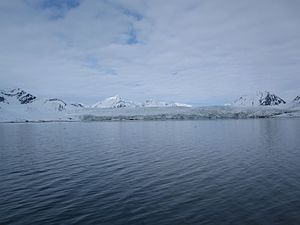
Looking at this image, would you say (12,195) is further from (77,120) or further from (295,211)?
(77,120)

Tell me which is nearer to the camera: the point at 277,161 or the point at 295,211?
the point at 295,211

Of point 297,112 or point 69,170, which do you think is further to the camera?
point 297,112

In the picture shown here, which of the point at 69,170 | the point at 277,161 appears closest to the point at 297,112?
the point at 277,161

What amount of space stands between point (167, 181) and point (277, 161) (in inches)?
437

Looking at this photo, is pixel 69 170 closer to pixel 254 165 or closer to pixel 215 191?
pixel 215 191

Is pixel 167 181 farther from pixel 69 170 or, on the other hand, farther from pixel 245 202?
pixel 69 170

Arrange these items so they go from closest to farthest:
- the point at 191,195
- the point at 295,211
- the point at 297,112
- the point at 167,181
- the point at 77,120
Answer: the point at 295,211
the point at 191,195
the point at 167,181
the point at 297,112
the point at 77,120

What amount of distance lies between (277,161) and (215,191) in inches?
439

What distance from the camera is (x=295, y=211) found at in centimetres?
1258

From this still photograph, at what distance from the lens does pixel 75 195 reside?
15.5m

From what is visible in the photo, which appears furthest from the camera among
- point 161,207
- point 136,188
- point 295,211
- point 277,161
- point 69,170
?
point 277,161

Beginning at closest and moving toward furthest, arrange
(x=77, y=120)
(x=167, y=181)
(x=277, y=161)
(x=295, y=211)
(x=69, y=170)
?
(x=295, y=211)
(x=167, y=181)
(x=69, y=170)
(x=277, y=161)
(x=77, y=120)

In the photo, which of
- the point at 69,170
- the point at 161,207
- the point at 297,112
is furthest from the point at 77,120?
the point at 161,207

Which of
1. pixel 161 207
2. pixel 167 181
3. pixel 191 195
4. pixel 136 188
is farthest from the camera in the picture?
pixel 167 181
